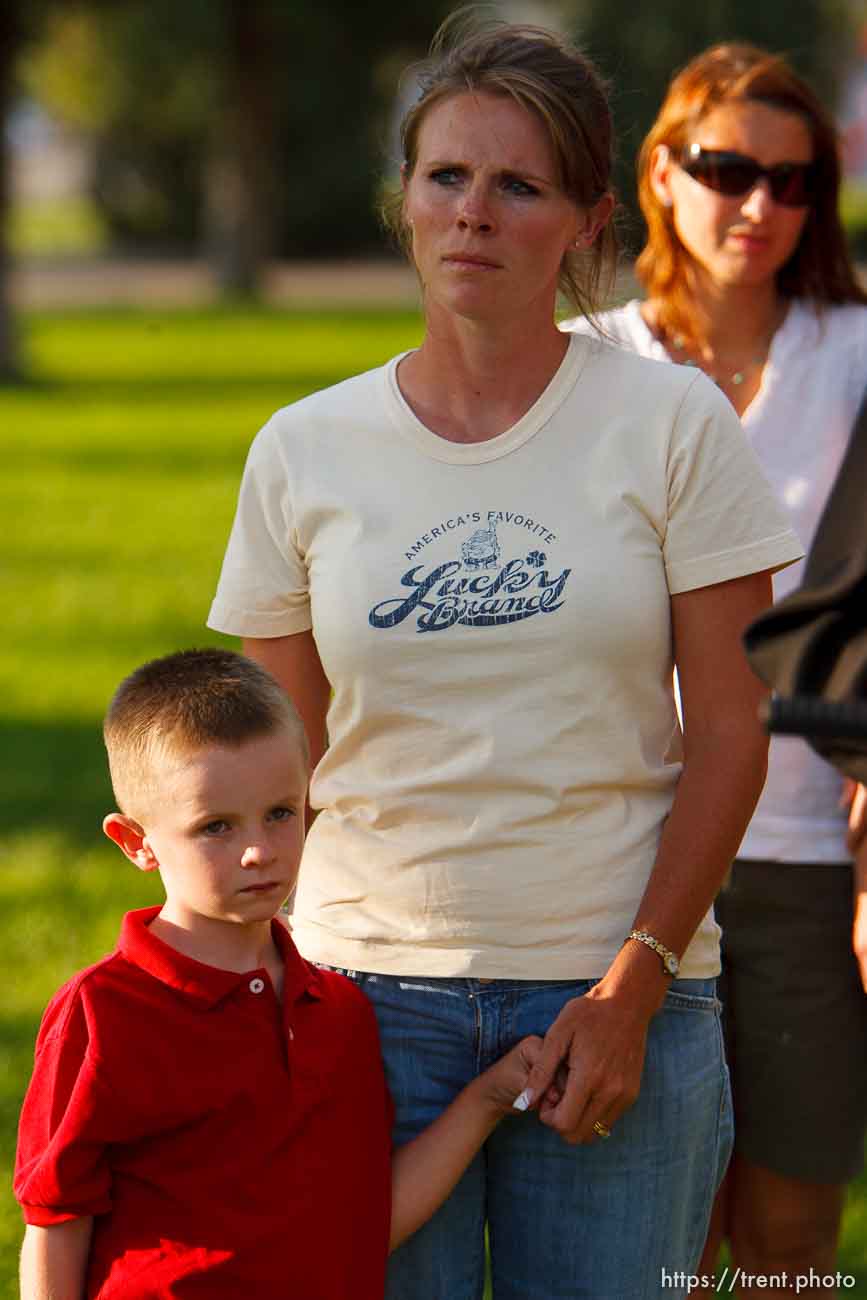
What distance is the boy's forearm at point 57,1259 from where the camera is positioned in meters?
2.48

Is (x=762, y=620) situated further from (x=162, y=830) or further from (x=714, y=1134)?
(x=714, y=1134)

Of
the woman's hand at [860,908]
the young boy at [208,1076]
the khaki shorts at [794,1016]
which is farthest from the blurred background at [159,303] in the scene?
the woman's hand at [860,908]

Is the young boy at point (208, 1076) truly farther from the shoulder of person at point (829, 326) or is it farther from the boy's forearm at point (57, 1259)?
the shoulder of person at point (829, 326)

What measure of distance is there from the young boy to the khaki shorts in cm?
102

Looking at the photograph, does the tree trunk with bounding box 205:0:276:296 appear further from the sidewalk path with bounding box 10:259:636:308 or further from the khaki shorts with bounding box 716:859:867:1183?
the khaki shorts with bounding box 716:859:867:1183

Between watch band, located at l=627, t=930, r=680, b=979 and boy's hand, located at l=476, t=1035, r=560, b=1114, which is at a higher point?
watch band, located at l=627, t=930, r=680, b=979

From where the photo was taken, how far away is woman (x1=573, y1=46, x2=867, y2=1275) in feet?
11.5

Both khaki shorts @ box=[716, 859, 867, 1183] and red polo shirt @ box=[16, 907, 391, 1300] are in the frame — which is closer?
red polo shirt @ box=[16, 907, 391, 1300]

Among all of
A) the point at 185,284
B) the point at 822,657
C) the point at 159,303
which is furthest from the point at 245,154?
Result: the point at 822,657

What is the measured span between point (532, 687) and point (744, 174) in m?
1.40

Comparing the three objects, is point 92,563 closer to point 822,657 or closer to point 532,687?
point 532,687

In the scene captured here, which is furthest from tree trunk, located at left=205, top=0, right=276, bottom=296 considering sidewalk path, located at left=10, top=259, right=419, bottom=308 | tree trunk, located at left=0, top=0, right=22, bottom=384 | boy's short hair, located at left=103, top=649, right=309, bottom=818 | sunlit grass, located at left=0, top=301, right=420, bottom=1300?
boy's short hair, located at left=103, top=649, right=309, bottom=818

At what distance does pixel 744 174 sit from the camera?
363cm

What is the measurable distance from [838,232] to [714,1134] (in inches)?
68.7
